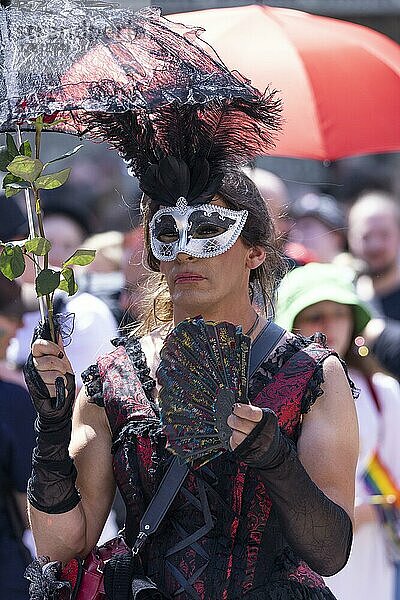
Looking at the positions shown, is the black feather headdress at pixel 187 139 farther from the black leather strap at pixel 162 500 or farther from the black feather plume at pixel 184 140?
the black leather strap at pixel 162 500

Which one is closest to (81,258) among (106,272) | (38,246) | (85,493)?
(38,246)

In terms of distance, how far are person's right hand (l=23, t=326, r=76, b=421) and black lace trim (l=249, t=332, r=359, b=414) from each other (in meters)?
0.47

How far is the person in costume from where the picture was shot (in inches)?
119

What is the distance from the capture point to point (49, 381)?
9.88 feet

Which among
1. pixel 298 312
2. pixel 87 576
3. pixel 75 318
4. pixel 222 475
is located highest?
pixel 222 475

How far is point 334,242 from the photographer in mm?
8086

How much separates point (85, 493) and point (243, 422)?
0.62 meters

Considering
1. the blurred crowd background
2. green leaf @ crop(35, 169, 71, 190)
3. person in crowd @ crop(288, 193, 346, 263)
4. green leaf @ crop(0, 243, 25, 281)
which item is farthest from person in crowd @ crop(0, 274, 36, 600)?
person in crowd @ crop(288, 193, 346, 263)

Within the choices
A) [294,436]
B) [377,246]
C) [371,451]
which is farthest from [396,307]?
[294,436]

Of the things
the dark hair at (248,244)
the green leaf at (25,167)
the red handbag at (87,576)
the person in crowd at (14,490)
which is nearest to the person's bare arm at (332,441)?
the dark hair at (248,244)

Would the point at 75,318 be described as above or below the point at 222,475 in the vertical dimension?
below

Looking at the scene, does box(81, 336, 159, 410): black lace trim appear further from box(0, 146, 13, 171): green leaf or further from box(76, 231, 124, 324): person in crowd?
box(76, 231, 124, 324): person in crowd

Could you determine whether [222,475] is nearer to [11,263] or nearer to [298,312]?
[11,263]

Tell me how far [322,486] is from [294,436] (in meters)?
0.16
